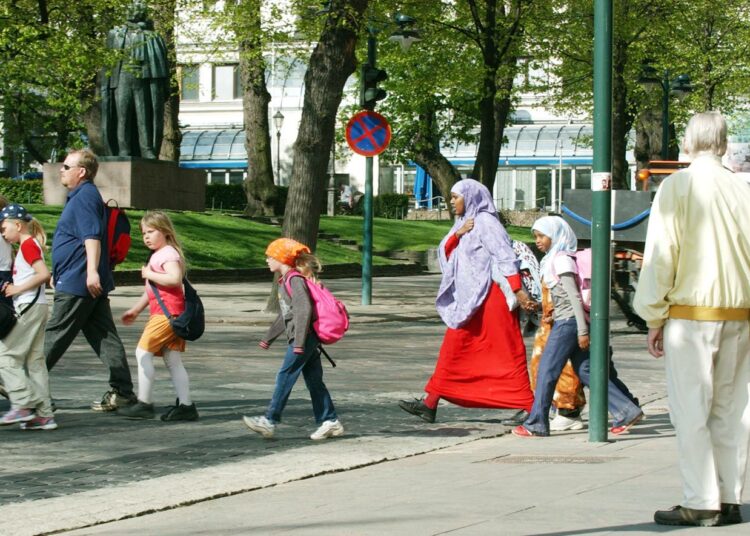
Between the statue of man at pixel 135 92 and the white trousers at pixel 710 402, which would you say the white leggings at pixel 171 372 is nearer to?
the white trousers at pixel 710 402

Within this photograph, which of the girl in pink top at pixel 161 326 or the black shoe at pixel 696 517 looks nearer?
the black shoe at pixel 696 517

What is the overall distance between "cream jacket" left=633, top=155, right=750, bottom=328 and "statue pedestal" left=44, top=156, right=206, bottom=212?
80.8 feet

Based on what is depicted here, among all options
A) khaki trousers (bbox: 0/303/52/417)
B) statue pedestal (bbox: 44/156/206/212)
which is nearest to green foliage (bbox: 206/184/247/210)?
statue pedestal (bbox: 44/156/206/212)

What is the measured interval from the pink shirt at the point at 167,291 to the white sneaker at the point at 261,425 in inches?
45.1

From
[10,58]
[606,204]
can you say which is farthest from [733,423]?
[10,58]

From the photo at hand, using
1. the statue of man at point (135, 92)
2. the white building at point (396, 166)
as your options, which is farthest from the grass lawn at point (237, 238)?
the white building at point (396, 166)

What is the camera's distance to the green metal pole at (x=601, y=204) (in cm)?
935

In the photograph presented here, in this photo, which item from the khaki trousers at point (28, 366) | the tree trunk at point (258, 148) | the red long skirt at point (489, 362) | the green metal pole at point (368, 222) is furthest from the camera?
the tree trunk at point (258, 148)

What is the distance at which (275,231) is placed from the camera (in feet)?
122

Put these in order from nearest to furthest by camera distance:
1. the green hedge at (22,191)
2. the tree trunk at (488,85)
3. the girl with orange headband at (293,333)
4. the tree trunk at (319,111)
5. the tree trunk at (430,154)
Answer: the girl with orange headband at (293,333) < the tree trunk at (319,111) < the tree trunk at (488,85) < the green hedge at (22,191) < the tree trunk at (430,154)

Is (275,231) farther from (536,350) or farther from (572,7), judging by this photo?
(536,350)

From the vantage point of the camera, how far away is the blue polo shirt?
415 inches

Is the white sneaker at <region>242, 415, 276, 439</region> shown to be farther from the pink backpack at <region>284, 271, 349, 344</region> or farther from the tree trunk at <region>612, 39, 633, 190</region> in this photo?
the tree trunk at <region>612, 39, 633, 190</region>

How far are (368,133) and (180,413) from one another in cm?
1204
